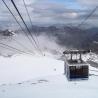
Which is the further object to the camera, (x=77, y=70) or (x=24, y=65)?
(x=24, y=65)

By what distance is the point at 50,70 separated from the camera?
73.6 m

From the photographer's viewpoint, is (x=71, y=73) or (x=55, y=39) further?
(x=55, y=39)

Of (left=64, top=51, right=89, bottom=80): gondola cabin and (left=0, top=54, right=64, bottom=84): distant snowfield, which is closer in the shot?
(left=64, top=51, right=89, bottom=80): gondola cabin

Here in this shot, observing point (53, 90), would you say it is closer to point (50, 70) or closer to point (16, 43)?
point (50, 70)

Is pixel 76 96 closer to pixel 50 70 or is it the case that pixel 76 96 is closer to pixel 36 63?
pixel 50 70

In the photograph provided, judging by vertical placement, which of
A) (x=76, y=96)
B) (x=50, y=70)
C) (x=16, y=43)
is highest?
(x=16, y=43)

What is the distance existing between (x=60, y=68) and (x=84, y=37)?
5065cm

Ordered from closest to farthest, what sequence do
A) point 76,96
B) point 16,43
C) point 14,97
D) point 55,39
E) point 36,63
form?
point 14,97 → point 76,96 → point 36,63 → point 16,43 → point 55,39

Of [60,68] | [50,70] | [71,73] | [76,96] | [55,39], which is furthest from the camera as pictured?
[55,39]

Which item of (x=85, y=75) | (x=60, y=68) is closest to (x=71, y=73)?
(x=85, y=75)

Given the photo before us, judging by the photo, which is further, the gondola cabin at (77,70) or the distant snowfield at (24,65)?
the distant snowfield at (24,65)

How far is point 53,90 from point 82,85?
6.06m

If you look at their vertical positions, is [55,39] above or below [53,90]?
above

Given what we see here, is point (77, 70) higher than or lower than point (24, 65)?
lower
